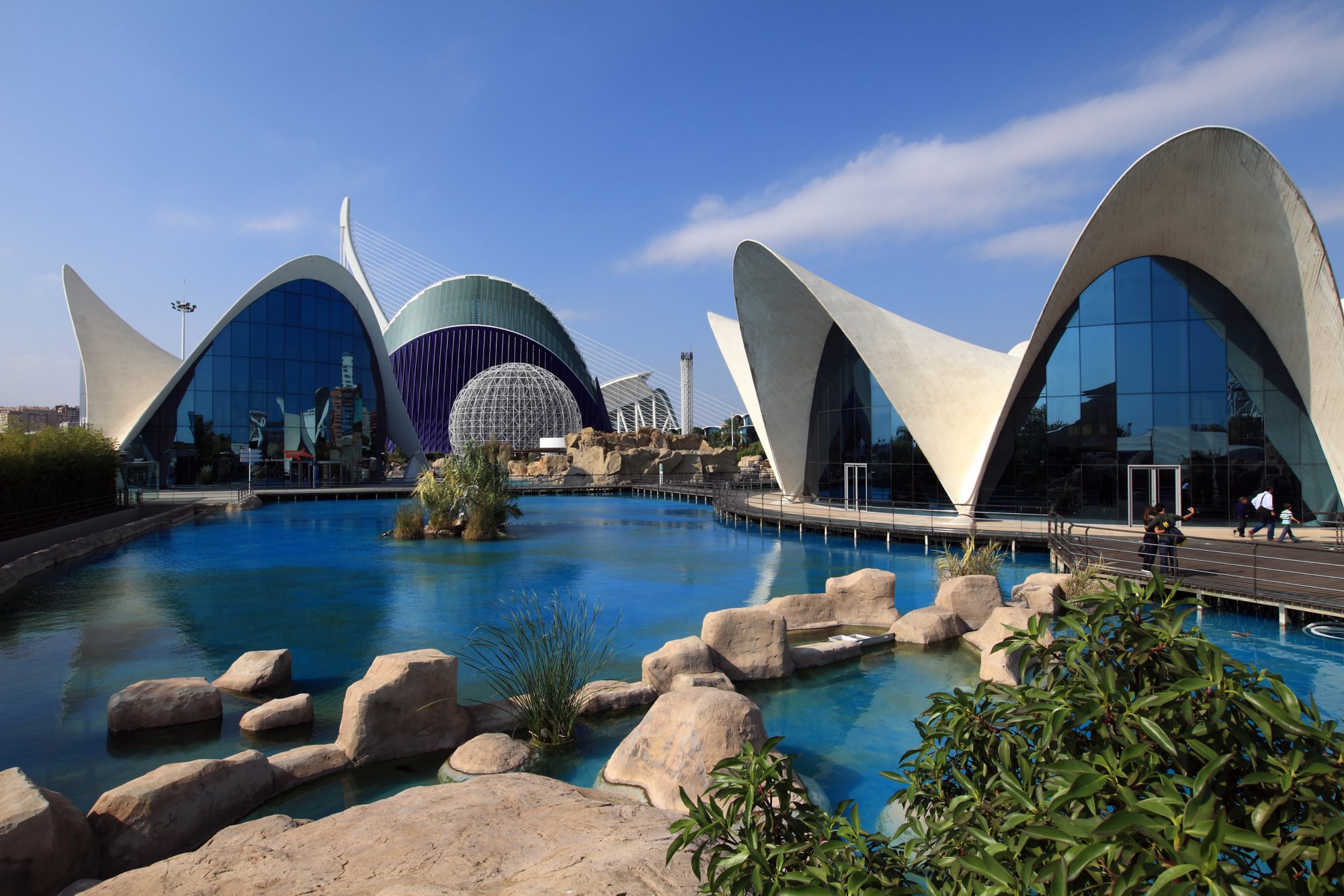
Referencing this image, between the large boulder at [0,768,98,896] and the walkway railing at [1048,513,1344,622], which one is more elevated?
the walkway railing at [1048,513,1344,622]

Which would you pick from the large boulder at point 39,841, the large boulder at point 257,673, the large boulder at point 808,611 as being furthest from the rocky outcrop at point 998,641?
the large boulder at point 257,673

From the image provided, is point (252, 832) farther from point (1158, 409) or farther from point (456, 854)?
point (1158, 409)

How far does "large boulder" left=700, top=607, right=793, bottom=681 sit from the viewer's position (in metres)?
8.66

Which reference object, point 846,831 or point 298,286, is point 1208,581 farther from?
point 298,286

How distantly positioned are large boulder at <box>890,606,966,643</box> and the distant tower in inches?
3616

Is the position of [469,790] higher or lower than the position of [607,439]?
lower

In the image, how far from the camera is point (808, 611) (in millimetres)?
11508

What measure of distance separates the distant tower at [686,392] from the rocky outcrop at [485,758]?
96.4m

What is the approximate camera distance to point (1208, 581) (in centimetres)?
1175

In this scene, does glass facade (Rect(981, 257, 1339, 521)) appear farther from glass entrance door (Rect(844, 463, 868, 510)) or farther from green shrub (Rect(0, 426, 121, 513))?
green shrub (Rect(0, 426, 121, 513))

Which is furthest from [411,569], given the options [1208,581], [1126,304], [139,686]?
[1126,304]

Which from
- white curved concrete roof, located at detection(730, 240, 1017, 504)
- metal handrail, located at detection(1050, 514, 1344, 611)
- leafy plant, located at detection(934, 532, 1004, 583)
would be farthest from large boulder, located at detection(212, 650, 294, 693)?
white curved concrete roof, located at detection(730, 240, 1017, 504)

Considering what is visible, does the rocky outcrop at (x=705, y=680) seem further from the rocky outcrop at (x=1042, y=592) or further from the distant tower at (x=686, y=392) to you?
the distant tower at (x=686, y=392)

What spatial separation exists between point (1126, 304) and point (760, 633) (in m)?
18.2
